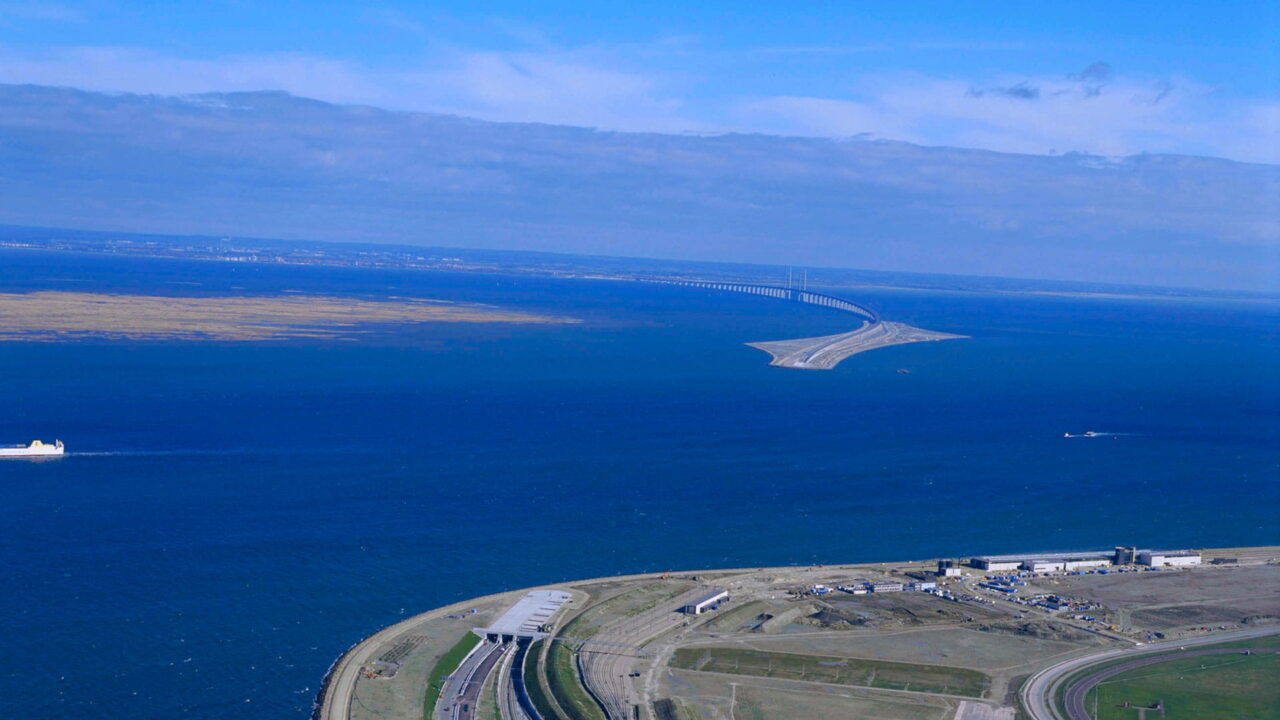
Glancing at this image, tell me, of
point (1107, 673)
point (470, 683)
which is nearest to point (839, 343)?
point (1107, 673)

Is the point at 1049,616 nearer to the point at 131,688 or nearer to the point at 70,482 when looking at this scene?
the point at 131,688

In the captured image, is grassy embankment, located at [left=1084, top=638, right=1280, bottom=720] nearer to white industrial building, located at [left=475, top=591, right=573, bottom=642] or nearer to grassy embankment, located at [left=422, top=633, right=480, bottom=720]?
white industrial building, located at [left=475, top=591, right=573, bottom=642]

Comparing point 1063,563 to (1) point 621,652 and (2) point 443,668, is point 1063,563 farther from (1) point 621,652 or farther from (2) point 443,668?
(2) point 443,668

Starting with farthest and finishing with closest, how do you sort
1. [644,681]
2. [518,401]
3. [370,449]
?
1. [518,401]
2. [370,449]
3. [644,681]

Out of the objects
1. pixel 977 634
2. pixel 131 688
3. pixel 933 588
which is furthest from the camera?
pixel 933 588

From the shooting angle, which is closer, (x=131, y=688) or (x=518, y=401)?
Result: (x=131, y=688)

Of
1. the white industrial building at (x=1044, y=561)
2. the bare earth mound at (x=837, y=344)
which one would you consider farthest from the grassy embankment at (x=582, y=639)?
the bare earth mound at (x=837, y=344)

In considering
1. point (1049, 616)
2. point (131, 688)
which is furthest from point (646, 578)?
point (131, 688)
